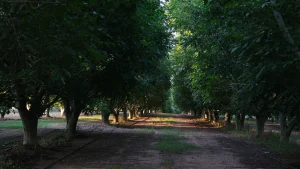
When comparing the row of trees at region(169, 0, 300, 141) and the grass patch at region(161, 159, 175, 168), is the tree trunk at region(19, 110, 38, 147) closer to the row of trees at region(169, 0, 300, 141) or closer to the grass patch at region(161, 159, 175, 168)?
the grass patch at region(161, 159, 175, 168)

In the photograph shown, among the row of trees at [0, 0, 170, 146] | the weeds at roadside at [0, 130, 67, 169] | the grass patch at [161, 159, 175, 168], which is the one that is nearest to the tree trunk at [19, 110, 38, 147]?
the row of trees at [0, 0, 170, 146]

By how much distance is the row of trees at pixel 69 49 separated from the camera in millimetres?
5770

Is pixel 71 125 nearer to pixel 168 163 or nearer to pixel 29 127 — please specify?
pixel 29 127

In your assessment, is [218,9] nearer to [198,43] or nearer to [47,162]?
[198,43]

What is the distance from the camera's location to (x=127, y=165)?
39.6ft

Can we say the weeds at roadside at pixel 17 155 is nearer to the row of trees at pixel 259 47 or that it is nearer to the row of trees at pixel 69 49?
the row of trees at pixel 69 49

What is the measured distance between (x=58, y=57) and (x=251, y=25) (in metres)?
7.27

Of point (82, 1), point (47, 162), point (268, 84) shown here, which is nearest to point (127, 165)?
point (47, 162)

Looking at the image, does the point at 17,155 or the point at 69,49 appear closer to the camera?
the point at 69,49

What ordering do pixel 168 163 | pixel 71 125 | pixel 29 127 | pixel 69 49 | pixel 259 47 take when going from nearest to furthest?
pixel 69 49
pixel 259 47
pixel 168 163
pixel 29 127
pixel 71 125

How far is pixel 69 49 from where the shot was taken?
543 centimetres

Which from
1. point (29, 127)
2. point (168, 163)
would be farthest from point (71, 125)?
point (168, 163)

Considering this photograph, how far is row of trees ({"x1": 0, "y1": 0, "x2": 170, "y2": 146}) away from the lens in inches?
227

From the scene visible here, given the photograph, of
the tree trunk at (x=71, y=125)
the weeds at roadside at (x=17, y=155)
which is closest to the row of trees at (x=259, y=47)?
the weeds at roadside at (x=17, y=155)
